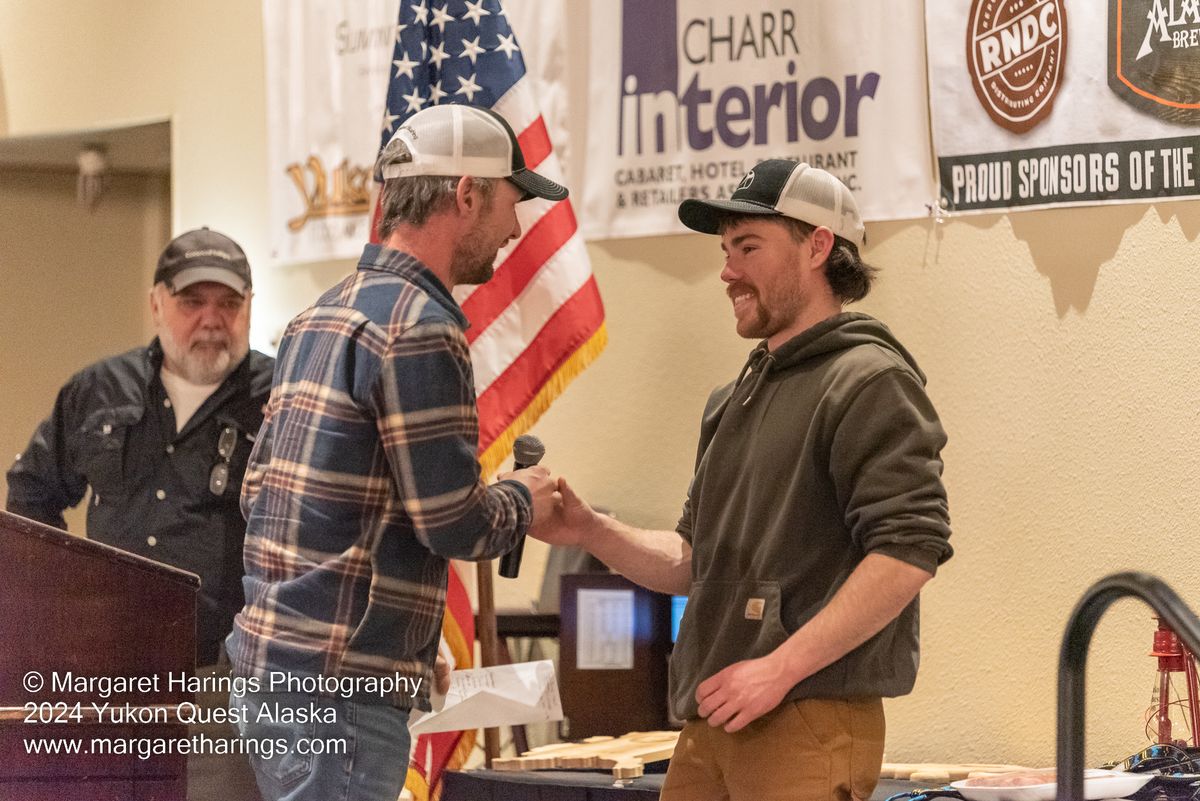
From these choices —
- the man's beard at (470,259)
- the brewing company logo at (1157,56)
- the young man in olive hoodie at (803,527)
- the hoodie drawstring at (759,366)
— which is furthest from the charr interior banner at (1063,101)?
the man's beard at (470,259)

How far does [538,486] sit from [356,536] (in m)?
0.42

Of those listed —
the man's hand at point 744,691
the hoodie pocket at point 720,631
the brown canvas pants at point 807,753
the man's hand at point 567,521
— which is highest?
the man's hand at point 567,521

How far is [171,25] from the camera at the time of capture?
6.45m

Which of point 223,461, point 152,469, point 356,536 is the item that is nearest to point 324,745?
point 356,536

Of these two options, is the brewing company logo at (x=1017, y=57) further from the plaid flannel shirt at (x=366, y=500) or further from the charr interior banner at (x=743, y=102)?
the plaid flannel shirt at (x=366, y=500)

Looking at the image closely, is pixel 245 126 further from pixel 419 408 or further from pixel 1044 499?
pixel 419 408

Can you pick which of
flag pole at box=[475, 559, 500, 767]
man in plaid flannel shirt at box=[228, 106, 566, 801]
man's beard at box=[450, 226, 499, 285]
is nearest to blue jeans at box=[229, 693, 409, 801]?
man in plaid flannel shirt at box=[228, 106, 566, 801]

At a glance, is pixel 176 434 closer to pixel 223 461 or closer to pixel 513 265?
pixel 223 461

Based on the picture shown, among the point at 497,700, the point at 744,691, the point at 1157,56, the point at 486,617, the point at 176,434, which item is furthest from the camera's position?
the point at 486,617

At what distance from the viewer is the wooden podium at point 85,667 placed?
2.47 metres

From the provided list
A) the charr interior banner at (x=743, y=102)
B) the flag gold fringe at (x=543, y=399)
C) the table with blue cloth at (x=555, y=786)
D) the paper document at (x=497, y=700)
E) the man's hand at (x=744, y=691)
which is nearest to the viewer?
the man's hand at (x=744, y=691)

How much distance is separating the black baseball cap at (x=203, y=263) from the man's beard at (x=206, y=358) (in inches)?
6.0

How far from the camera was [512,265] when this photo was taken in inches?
167

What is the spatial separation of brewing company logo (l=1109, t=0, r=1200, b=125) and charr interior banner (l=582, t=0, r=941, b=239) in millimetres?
580
